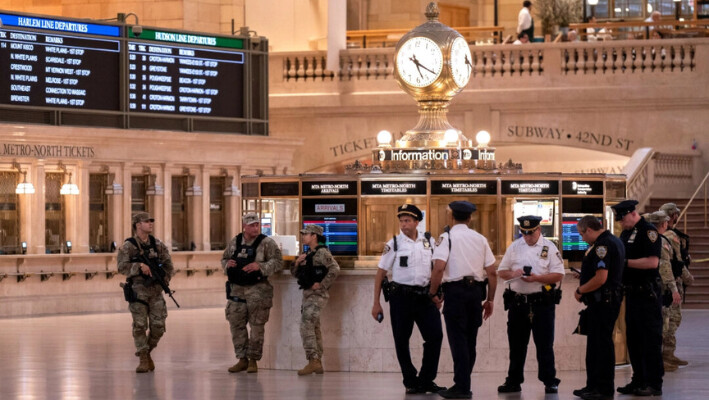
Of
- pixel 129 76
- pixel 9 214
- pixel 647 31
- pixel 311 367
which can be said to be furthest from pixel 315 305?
pixel 647 31

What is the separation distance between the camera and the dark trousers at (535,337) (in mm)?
13102

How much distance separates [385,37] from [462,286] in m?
20.6

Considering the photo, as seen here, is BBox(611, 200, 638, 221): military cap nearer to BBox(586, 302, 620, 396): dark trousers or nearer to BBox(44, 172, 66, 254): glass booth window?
BBox(586, 302, 620, 396): dark trousers

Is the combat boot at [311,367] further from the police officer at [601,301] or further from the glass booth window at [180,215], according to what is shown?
the glass booth window at [180,215]

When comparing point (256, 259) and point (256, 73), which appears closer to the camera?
point (256, 259)

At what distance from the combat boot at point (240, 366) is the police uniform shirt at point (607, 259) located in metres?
3.88

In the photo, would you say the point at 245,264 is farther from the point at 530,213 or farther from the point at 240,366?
the point at 530,213

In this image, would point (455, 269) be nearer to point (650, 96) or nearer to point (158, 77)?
point (158, 77)

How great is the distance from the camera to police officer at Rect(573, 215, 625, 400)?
41.2 ft

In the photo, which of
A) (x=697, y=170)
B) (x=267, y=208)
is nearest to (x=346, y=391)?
(x=267, y=208)

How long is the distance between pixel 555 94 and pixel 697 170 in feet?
10.2

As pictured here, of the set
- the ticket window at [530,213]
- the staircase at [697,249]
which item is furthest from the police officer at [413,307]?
the staircase at [697,249]

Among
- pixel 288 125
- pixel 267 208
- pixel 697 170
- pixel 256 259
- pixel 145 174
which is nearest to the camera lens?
pixel 256 259

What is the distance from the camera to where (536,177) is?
15.3m
